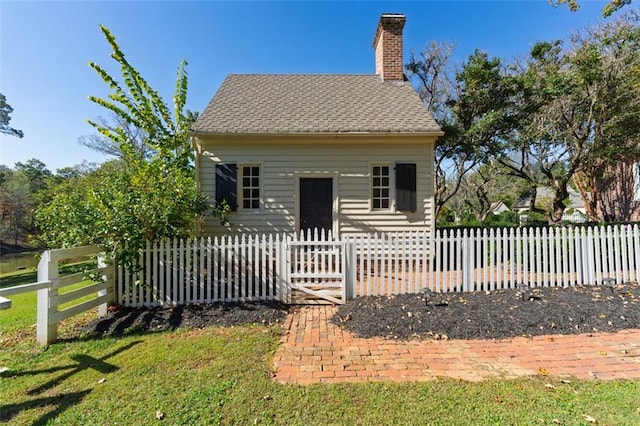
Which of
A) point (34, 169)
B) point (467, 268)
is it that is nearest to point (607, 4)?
point (467, 268)

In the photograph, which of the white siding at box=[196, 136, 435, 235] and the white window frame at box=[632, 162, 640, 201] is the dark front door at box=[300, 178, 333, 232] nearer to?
the white siding at box=[196, 136, 435, 235]

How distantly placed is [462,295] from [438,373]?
2.79 metres

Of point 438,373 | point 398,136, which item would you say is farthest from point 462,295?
point 398,136

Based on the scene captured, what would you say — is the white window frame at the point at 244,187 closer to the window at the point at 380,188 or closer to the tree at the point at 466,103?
the window at the point at 380,188

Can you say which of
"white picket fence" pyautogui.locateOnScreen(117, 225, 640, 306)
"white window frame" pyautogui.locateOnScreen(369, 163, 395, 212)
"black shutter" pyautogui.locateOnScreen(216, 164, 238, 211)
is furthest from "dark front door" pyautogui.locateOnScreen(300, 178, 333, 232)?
"white picket fence" pyautogui.locateOnScreen(117, 225, 640, 306)

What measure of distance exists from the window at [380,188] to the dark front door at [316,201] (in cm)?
128

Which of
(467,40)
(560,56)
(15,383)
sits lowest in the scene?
(15,383)

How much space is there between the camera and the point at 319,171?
26.0ft

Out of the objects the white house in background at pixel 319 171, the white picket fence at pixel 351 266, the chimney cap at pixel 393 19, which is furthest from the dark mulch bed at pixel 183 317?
the chimney cap at pixel 393 19

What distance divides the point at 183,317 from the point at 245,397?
8.27 ft

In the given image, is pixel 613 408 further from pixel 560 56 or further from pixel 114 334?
pixel 560 56

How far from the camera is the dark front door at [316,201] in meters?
8.07

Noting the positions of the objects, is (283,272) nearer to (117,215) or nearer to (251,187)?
(117,215)

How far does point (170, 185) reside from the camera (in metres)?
5.71
